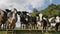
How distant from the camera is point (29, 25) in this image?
1664 cm

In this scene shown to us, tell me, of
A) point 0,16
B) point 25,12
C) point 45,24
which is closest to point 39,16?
point 45,24

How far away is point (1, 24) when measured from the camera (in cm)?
1365

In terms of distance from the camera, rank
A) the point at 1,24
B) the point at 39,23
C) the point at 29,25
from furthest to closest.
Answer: the point at 29,25 → the point at 39,23 → the point at 1,24

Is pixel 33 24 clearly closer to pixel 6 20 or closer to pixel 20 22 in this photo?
pixel 20 22

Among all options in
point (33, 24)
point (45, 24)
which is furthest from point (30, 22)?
point (45, 24)

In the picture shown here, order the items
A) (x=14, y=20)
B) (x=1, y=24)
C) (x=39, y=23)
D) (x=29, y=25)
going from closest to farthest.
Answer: (x=14, y=20), (x=1, y=24), (x=39, y=23), (x=29, y=25)

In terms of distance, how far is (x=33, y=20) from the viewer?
57.8ft

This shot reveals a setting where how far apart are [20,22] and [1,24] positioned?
3287 millimetres

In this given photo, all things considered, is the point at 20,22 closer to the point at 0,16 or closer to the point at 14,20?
the point at 0,16

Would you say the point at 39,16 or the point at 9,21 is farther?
the point at 39,16

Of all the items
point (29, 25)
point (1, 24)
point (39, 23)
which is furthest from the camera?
point (29, 25)

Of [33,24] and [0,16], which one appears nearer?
[0,16]

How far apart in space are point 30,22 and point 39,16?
1215mm

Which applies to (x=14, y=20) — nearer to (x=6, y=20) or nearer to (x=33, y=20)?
(x=6, y=20)
